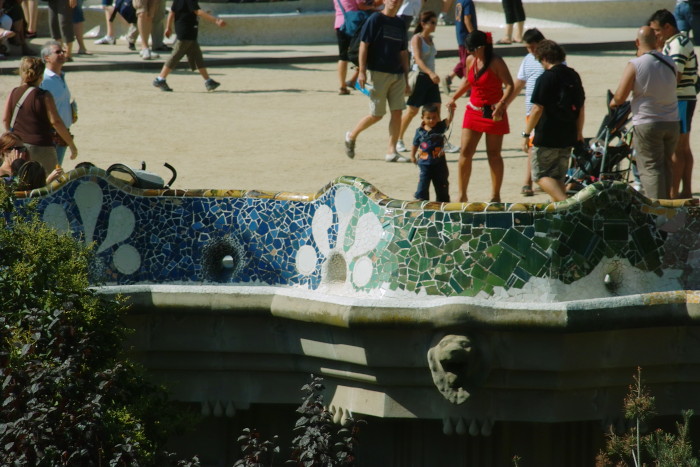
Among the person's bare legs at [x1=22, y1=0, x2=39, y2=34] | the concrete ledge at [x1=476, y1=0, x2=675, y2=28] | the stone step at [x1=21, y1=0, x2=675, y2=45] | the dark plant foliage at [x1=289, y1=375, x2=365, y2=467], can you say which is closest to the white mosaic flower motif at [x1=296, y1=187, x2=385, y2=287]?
the dark plant foliage at [x1=289, y1=375, x2=365, y2=467]

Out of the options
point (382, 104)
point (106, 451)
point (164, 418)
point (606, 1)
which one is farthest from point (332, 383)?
point (606, 1)

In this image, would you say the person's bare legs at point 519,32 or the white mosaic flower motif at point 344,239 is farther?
the person's bare legs at point 519,32

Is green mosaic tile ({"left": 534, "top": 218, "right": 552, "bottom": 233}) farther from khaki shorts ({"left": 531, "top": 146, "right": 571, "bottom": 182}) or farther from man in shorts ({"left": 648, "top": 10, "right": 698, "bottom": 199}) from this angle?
man in shorts ({"left": 648, "top": 10, "right": 698, "bottom": 199})

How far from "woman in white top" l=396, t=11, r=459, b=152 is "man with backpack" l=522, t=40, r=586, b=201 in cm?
303

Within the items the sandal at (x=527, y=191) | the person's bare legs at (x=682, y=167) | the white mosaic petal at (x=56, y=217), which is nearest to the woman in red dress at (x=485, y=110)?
the sandal at (x=527, y=191)

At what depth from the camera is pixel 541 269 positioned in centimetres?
743

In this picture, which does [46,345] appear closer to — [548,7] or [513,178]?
[513,178]

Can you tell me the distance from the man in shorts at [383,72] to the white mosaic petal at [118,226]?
16.5 ft

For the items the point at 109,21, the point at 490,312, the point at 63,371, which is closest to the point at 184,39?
the point at 109,21

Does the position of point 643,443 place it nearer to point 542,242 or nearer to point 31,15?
point 542,242

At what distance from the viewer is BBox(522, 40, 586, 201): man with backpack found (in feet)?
32.1

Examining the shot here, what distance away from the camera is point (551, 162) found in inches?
390

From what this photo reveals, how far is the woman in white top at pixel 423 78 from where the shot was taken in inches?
516

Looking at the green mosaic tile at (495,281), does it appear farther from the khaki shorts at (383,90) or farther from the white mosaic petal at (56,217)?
the khaki shorts at (383,90)
